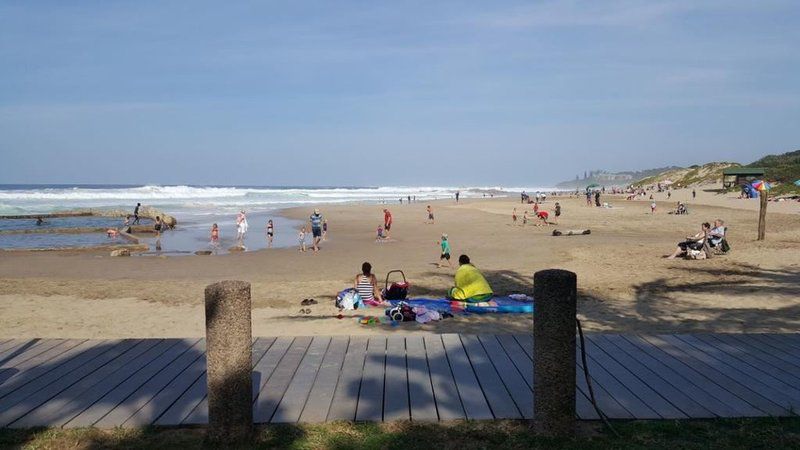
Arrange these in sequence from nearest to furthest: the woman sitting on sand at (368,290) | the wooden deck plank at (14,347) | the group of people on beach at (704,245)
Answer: the wooden deck plank at (14,347), the woman sitting on sand at (368,290), the group of people on beach at (704,245)

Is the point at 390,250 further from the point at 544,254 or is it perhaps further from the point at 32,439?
the point at 32,439

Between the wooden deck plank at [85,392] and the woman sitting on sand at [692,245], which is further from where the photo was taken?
the woman sitting on sand at [692,245]

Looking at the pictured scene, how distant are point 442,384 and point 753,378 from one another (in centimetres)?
262

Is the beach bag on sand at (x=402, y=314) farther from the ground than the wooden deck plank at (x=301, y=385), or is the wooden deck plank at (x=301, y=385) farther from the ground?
the wooden deck plank at (x=301, y=385)

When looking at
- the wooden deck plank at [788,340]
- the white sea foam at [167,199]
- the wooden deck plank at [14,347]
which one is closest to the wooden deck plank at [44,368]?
the wooden deck plank at [14,347]

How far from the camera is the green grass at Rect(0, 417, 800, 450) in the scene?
3.62 meters

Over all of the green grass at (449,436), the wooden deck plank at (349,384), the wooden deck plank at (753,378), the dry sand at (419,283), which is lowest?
the dry sand at (419,283)

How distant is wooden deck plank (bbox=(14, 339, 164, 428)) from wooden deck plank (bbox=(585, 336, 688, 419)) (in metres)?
4.10

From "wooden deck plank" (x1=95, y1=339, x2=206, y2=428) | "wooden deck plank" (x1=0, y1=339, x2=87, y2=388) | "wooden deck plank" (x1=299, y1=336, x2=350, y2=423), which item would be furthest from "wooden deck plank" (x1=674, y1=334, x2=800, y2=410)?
"wooden deck plank" (x1=0, y1=339, x2=87, y2=388)

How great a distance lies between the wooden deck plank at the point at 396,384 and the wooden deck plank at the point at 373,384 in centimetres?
4

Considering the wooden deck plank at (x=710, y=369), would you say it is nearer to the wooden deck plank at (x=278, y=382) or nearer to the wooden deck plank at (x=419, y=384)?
the wooden deck plank at (x=419, y=384)

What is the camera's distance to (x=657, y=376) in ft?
16.0

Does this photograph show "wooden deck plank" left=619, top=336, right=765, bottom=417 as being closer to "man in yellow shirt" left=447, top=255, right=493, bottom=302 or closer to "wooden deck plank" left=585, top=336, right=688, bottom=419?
"wooden deck plank" left=585, top=336, right=688, bottom=419

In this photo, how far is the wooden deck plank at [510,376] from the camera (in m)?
4.20
